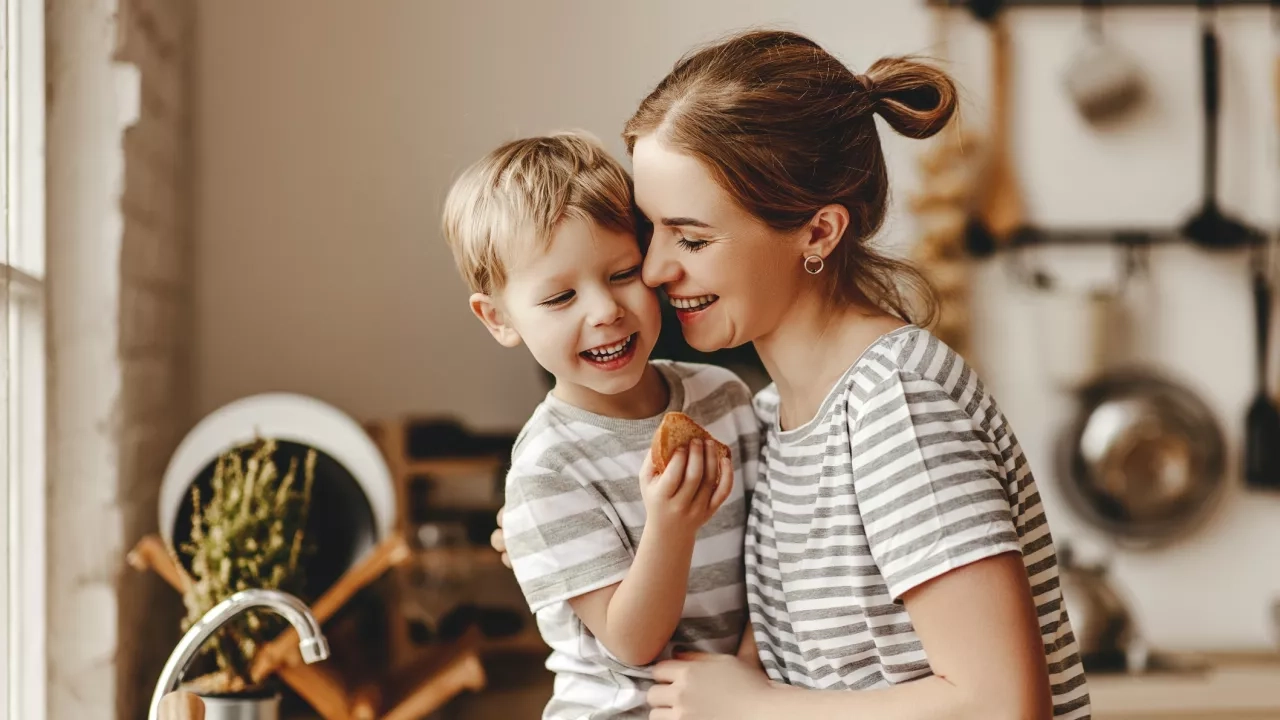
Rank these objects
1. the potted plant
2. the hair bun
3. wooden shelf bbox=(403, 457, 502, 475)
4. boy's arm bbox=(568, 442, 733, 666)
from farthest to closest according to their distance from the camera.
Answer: wooden shelf bbox=(403, 457, 502, 475) → the potted plant → the hair bun → boy's arm bbox=(568, 442, 733, 666)

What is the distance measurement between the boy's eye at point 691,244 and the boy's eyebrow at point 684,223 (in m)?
0.02

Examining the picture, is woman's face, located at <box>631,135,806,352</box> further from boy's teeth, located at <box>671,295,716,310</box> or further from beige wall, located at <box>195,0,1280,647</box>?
beige wall, located at <box>195,0,1280,647</box>

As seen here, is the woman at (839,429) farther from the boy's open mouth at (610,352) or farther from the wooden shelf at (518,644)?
the wooden shelf at (518,644)

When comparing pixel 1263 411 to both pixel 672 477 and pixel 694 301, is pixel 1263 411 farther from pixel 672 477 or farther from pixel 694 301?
pixel 672 477

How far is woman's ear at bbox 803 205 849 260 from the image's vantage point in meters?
1.13

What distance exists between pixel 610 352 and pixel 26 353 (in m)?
1.04

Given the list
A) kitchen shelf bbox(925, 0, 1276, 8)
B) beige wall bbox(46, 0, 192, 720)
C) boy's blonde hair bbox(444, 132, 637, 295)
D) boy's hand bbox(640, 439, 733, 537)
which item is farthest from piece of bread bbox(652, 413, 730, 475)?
kitchen shelf bbox(925, 0, 1276, 8)

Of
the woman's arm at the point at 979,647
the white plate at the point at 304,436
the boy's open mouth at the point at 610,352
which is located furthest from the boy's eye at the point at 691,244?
the white plate at the point at 304,436

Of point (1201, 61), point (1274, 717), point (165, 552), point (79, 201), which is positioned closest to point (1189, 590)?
point (1274, 717)

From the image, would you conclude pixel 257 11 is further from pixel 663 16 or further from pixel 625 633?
pixel 625 633

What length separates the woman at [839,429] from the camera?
944 mm

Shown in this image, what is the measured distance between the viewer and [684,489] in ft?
3.38

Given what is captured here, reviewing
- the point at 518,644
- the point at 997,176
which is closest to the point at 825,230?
the point at 518,644

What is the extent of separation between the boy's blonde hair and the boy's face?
0.05 ft
